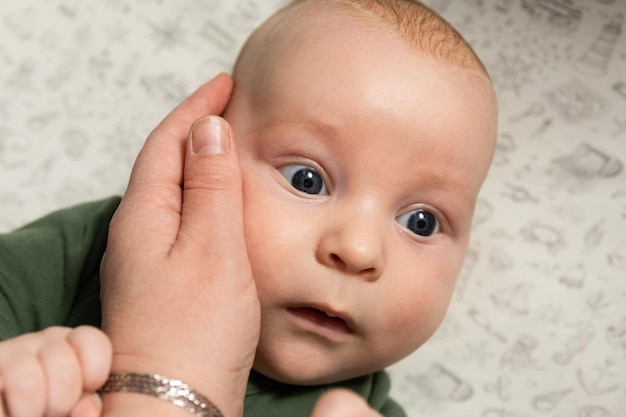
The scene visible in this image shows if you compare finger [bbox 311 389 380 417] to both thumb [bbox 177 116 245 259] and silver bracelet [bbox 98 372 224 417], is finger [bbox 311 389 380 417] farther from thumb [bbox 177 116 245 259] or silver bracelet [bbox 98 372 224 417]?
thumb [bbox 177 116 245 259]

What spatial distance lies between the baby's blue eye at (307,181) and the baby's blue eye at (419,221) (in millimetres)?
142

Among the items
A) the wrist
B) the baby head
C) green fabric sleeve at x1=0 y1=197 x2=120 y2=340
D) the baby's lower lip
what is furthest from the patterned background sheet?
the wrist

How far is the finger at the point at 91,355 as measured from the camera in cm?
82

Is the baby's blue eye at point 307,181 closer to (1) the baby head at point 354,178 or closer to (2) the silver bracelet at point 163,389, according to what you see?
(1) the baby head at point 354,178

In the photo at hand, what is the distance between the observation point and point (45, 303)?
123 centimetres

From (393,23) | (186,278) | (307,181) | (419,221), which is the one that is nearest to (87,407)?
(186,278)

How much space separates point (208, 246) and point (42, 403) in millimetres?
299

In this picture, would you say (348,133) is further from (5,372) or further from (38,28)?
(38,28)

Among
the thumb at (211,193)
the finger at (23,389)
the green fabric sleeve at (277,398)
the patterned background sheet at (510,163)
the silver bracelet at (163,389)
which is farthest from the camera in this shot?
the patterned background sheet at (510,163)

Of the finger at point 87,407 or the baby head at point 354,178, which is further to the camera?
the baby head at point 354,178

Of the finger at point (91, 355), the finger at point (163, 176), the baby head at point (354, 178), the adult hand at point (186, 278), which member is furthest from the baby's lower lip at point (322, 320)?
the finger at point (91, 355)

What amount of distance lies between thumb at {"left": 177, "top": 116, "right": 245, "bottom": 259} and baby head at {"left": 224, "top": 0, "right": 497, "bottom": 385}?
57 mm

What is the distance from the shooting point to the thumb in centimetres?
101

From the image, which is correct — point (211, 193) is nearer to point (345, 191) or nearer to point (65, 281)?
point (345, 191)
